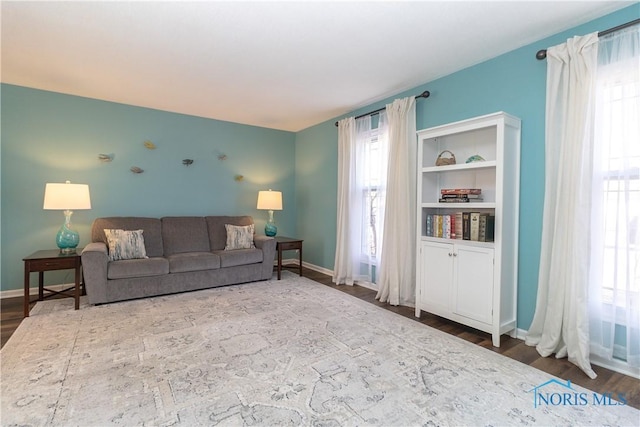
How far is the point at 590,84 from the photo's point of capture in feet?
7.20

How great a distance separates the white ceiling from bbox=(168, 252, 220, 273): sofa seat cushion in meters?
2.06

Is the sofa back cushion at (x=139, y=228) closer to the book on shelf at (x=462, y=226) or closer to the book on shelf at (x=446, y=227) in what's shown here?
the book on shelf at (x=462, y=226)

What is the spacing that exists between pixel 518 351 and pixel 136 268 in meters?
3.84

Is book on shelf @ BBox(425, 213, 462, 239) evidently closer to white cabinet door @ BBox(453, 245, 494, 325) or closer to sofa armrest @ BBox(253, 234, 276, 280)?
white cabinet door @ BBox(453, 245, 494, 325)

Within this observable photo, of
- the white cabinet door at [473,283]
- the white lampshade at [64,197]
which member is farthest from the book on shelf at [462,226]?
the white lampshade at [64,197]

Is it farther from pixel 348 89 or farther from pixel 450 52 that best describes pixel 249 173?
pixel 450 52

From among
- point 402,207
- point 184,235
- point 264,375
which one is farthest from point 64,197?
point 402,207

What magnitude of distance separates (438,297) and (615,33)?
242 cm

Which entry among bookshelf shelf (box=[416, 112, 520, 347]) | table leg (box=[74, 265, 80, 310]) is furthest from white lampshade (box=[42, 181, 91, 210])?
bookshelf shelf (box=[416, 112, 520, 347])

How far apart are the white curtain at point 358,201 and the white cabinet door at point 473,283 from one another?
52.6 inches

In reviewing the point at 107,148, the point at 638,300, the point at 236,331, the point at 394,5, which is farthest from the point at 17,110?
the point at 638,300

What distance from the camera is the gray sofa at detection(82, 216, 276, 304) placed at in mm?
3346

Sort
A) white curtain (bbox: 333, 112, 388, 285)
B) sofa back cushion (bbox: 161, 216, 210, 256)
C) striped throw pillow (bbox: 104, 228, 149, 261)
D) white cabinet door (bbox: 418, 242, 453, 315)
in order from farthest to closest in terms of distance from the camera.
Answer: sofa back cushion (bbox: 161, 216, 210, 256) < white curtain (bbox: 333, 112, 388, 285) < striped throw pillow (bbox: 104, 228, 149, 261) < white cabinet door (bbox: 418, 242, 453, 315)

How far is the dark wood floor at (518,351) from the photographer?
1938 millimetres
